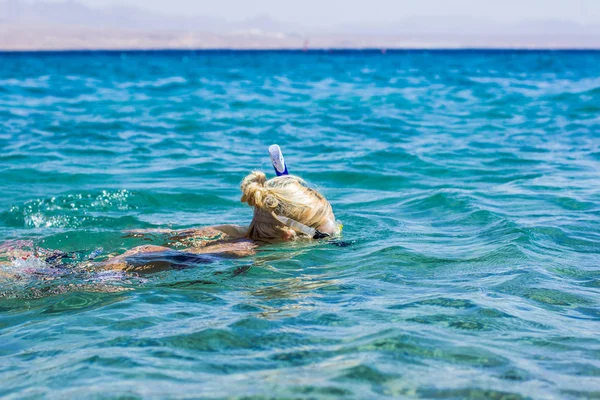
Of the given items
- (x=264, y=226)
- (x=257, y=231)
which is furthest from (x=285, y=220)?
(x=257, y=231)

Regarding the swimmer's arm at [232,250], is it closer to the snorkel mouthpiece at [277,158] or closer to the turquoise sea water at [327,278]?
the turquoise sea water at [327,278]

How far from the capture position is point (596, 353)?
3416mm

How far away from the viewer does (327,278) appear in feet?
15.3

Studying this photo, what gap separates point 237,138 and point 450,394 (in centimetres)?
1061

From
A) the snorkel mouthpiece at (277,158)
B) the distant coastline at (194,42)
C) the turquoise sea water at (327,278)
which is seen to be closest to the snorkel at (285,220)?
the snorkel mouthpiece at (277,158)

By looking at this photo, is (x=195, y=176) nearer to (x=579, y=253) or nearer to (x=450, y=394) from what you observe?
(x=579, y=253)

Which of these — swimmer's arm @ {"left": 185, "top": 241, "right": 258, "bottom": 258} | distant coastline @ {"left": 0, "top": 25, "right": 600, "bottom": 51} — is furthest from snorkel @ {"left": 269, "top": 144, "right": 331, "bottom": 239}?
distant coastline @ {"left": 0, "top": 25, "right": 600, "bottom": 51}

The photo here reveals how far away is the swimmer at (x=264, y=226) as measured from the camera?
472 centimetres

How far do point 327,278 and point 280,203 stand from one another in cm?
53

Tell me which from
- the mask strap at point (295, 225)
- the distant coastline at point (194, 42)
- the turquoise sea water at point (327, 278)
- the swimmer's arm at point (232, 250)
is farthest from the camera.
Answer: the distant coastline at point (194, 42)

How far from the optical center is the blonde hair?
4656 millimetres

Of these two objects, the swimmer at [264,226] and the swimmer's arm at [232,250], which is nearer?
the swimmer at [264,226]

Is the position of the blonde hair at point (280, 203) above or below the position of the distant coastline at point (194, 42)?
below

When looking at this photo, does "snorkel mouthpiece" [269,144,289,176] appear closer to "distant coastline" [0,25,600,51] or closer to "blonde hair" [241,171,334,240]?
"blonde hair" [241,171,334,240]
